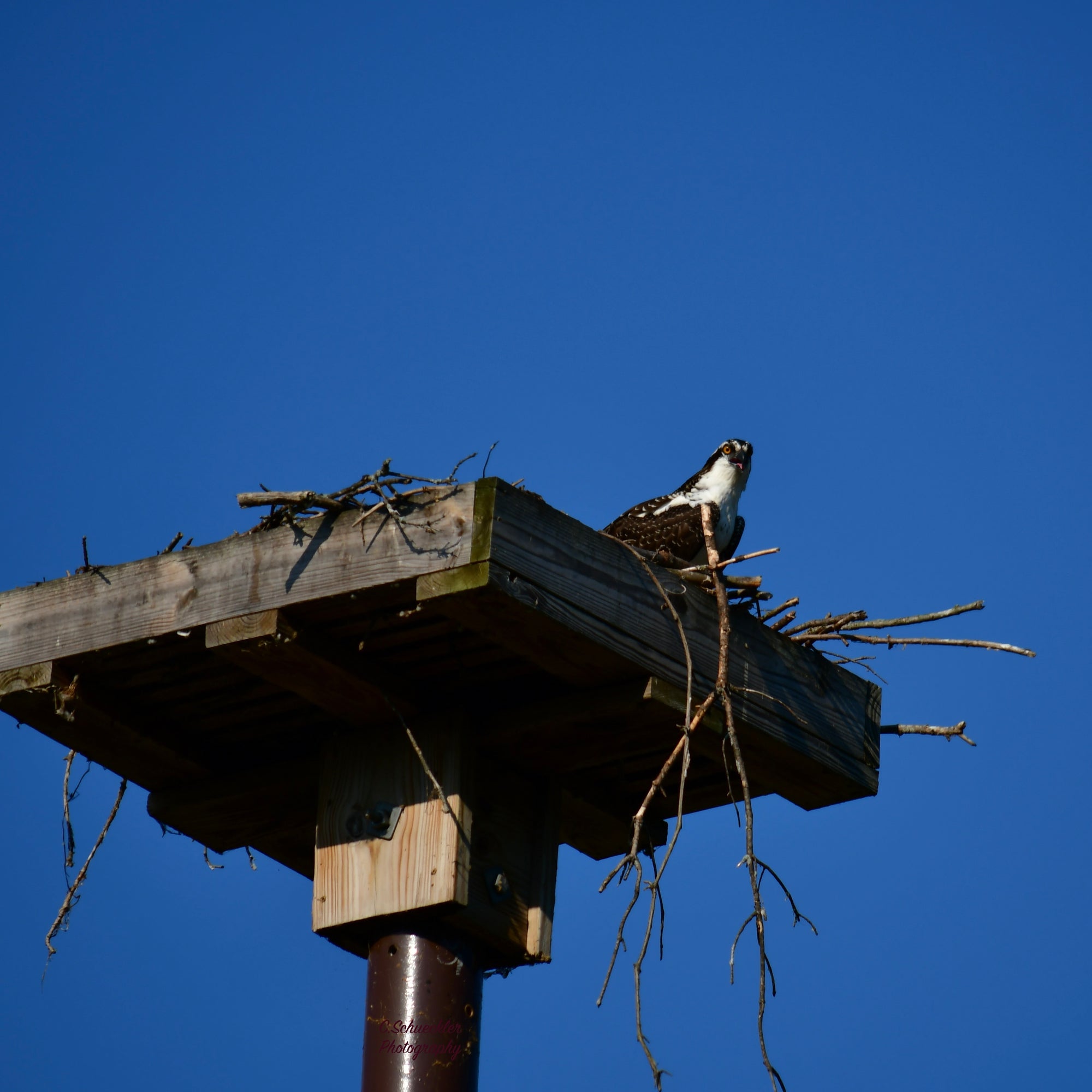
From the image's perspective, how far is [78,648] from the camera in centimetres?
470

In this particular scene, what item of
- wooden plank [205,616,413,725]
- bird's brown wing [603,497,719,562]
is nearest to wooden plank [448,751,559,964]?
wooden plank [205,616,413,725]

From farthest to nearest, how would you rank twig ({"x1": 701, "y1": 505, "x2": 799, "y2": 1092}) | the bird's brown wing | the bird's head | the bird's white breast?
the bird's head
the bird's white breast
the bird's brown wing
twig ({"x1": 701, "y1": 505, "x2": 799, "y2": 1092})

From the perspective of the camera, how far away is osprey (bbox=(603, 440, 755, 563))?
763cm

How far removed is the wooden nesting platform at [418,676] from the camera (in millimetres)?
4324

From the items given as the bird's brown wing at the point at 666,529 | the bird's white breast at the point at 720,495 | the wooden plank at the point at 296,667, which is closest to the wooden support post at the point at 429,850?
the wooden plank at the point at 296,667

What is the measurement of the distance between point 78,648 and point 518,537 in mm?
1344

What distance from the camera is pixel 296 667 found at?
4484 mm

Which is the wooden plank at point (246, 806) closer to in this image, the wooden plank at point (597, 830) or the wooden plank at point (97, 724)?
the wooden plank at point (97, 724)

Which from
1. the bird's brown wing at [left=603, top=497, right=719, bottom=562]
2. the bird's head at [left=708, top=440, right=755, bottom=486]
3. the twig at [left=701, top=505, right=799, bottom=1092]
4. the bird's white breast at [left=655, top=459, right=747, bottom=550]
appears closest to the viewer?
the twig at [left=701, top=505, right=799, bottom=1092]

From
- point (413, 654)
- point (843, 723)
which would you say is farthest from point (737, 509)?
point (413, 654)

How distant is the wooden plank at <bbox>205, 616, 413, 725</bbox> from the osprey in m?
2.54

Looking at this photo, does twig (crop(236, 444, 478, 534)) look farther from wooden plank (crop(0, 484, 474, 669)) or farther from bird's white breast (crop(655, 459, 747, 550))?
bird's white breast (crop(655, 459, 747, 550))

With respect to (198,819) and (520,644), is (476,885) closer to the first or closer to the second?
(520,644)

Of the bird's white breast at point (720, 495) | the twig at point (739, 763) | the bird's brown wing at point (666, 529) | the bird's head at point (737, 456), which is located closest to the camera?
the twig at point (739, 763)
